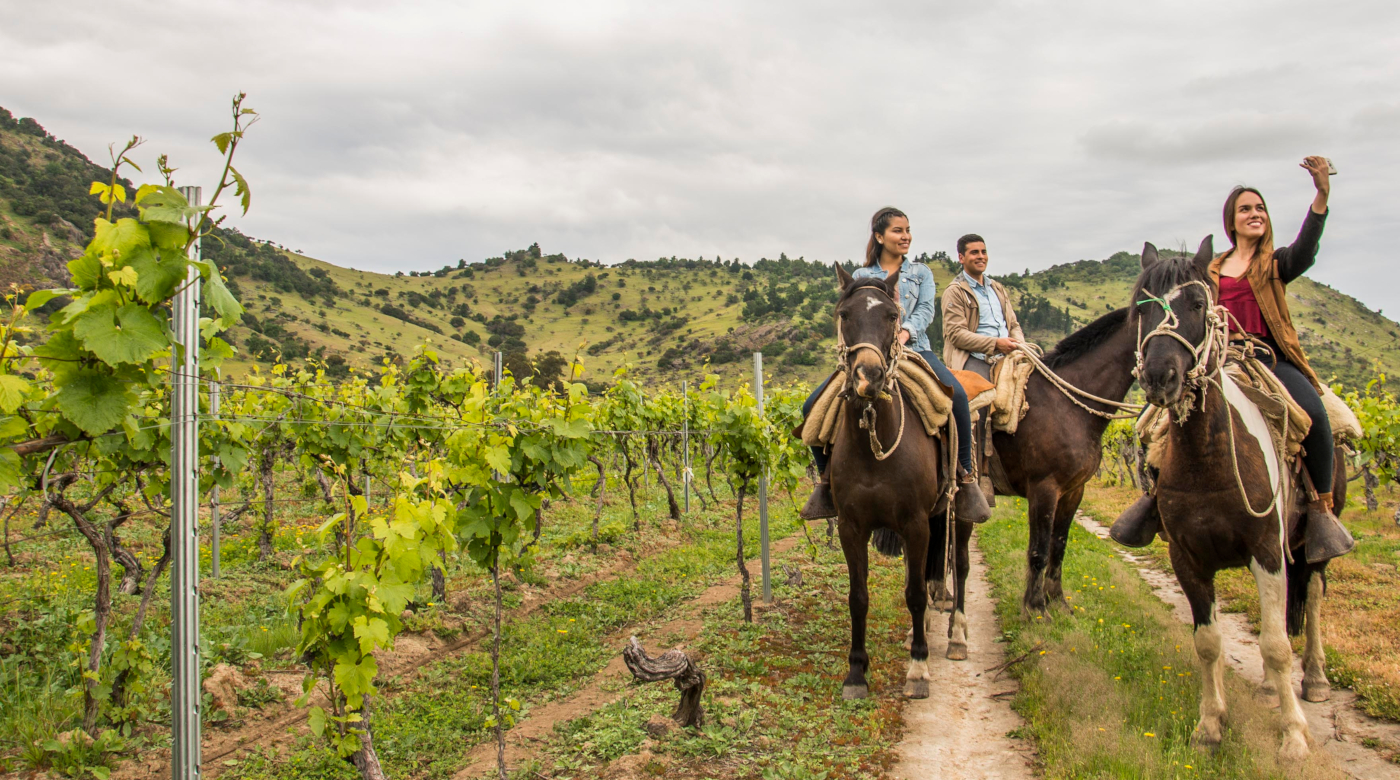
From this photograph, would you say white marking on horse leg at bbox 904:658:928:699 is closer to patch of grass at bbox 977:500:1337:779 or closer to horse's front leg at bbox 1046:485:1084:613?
patch of grass at bbox 977:500:1337:779

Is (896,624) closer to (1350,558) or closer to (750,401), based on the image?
(750,401)

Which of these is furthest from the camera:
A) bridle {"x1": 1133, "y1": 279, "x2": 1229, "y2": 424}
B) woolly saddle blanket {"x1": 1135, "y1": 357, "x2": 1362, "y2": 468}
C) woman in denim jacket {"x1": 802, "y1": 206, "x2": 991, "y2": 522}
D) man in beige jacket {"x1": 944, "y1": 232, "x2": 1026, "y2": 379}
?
man in beige jacket {"x1": 944, "y1": 232, "x2": 1026, "y2": 379}

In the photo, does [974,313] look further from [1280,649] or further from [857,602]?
[1280,649]

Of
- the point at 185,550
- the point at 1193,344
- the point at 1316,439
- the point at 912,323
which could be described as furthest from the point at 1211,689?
the point at 185,550

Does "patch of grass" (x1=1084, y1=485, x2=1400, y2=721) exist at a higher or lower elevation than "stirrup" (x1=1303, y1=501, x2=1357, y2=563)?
lower

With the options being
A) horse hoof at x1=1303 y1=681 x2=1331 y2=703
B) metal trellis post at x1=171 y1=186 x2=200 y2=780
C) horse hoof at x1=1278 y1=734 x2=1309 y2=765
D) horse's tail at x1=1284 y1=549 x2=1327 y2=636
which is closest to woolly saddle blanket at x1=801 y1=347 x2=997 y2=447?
horse's tail at x1=1284 y1=549 x2=1327 y2=636

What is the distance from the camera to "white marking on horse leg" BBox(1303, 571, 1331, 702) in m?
5.24

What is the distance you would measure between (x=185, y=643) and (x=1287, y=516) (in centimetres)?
626

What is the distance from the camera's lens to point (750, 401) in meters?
9.89

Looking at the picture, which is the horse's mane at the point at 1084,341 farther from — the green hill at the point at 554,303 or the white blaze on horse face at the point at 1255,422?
the green hill at the point at 554,303

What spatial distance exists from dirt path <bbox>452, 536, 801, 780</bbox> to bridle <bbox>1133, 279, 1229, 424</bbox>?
15.3ft

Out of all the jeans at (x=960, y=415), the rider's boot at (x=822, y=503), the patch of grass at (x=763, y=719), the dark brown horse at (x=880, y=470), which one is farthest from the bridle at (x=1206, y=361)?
the patch of grass at (x=763, y=719)

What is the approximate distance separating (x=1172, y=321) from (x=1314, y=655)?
321cm

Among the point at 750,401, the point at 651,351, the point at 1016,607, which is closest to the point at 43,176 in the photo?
the point at 651,351
